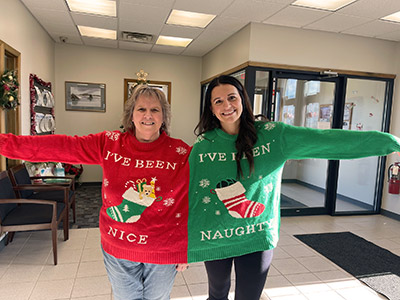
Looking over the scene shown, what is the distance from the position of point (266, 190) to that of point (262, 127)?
0.31 m

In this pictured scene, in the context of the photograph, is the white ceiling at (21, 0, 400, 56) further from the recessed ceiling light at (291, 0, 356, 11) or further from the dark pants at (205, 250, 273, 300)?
the dark pants at (205, 250, 273, 300)

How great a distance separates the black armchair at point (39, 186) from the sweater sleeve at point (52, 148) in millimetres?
2235

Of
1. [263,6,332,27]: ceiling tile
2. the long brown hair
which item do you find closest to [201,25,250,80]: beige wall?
[263,6,332,27]: ceiling tile

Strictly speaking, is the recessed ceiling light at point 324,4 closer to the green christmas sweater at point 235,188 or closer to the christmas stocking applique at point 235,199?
the green christmas sweater at point 235,188

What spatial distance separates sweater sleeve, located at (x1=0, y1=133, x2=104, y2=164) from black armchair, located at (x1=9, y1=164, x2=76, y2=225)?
2235mm

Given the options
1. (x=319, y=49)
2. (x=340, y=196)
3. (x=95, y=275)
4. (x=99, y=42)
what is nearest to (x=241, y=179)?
Answer: (x=95, y=275)

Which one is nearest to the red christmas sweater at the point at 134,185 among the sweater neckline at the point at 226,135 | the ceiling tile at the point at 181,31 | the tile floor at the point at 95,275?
the sweater neckline at the point at 226,135

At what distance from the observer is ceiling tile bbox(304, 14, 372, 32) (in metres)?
3.84

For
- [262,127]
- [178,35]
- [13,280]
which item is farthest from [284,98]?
[13,280]

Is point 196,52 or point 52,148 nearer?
point 52,148

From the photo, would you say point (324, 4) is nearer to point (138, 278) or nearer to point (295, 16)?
point (295, 16)

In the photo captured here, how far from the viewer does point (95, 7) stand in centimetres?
401

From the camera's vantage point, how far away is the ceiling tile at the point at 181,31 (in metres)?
4.59

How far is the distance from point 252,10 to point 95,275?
11.7 ft
